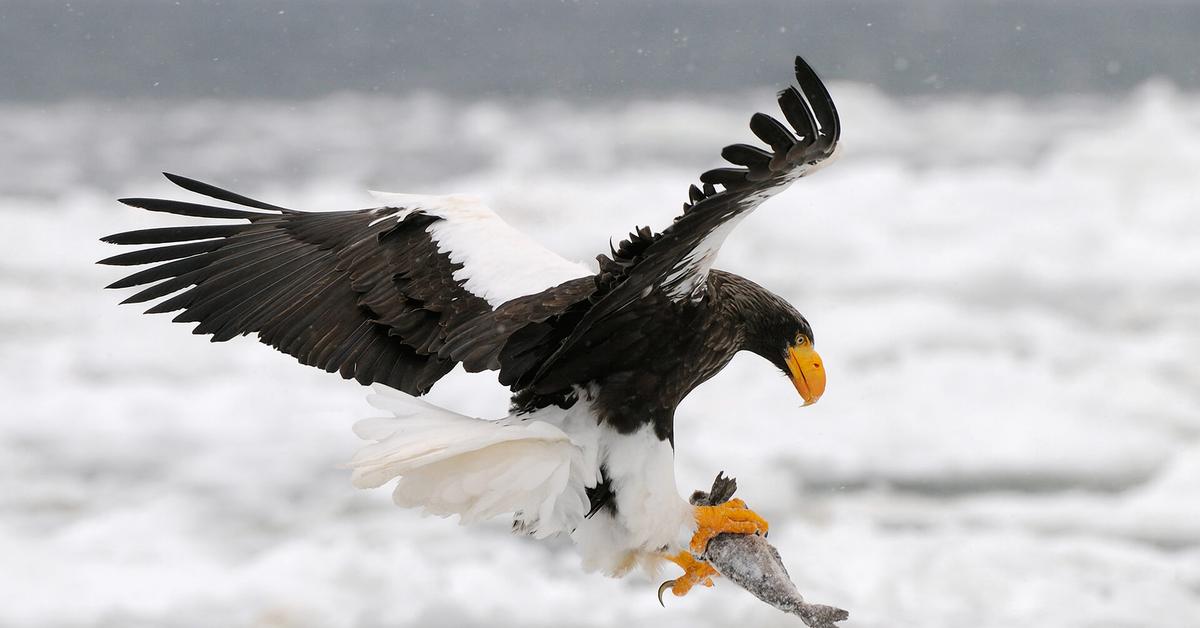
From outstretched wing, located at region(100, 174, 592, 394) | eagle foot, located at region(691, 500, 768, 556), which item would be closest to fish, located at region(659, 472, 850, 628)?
eagle foot, located at region(691, 500, 768, 556)

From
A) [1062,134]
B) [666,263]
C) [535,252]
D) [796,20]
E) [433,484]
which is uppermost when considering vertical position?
[796,20]

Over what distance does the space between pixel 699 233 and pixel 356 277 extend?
3.93ft

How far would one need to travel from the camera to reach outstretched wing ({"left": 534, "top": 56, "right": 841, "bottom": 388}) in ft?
7.85

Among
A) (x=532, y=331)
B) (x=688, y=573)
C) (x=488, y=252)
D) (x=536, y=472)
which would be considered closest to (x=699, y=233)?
(x=532, y=331)

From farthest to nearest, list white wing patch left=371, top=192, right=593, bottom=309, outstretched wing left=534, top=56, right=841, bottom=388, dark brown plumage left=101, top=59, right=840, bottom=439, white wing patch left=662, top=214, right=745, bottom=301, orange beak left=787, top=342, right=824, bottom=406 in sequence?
white wing patch left=371, top=192, right=593, bottom=309 < orange beak left=787, top=342, right=824, bottom=406 < white wing patch left=662, top=214, right=745, bottom=301 < dark brown plumage left=101, top=59, right=840, bottom=439 < outstretched wing left=534, top=56, right=841, bottom=388

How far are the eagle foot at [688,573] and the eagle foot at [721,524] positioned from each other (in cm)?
6

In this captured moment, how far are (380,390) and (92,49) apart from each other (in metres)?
10.7

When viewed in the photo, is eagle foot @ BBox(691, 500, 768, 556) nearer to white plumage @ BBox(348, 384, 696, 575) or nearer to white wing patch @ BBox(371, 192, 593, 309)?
white plumage @ BBox(348, 384, 696, 575)

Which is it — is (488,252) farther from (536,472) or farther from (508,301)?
(536,472)

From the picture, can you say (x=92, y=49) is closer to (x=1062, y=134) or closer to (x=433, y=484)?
(x=1062, y=134)

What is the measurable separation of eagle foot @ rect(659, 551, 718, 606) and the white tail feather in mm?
466

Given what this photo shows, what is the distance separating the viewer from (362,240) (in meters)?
3.63

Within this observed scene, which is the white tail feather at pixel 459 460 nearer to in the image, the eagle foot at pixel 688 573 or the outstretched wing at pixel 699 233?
the outstretched wing at pixel 699 233

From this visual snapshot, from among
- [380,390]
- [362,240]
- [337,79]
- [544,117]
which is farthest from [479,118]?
[380,390]
